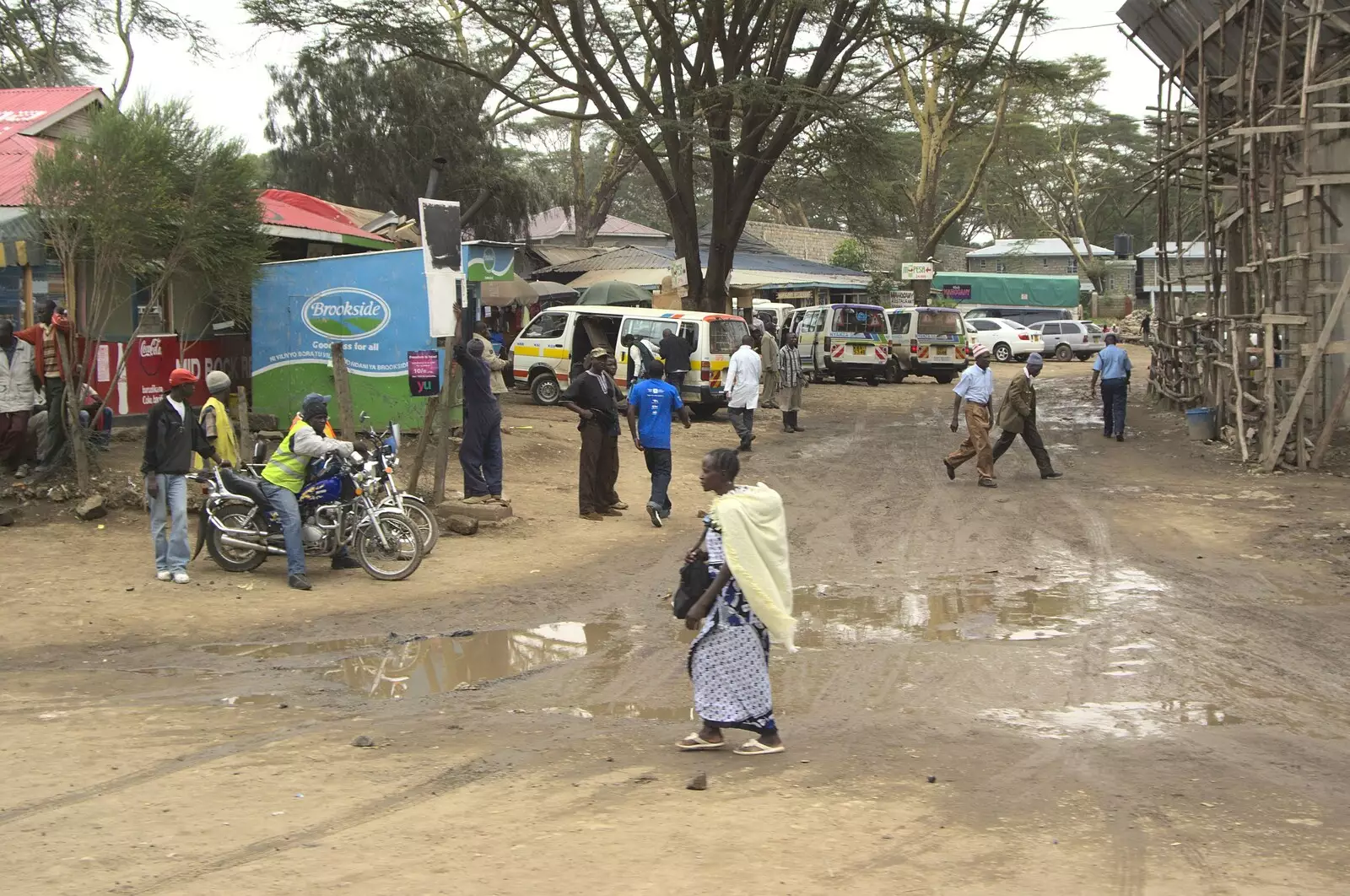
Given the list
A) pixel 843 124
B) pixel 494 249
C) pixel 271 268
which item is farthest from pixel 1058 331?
pixel 271 268

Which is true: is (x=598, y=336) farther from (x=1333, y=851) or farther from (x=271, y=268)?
(x=1333, y=851)

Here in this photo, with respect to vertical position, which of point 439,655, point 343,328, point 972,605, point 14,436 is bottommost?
point 439,655

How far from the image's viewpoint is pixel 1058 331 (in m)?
42.8

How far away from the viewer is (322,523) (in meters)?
10.1

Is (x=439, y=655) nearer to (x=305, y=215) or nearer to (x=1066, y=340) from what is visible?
(x=305, y=215)

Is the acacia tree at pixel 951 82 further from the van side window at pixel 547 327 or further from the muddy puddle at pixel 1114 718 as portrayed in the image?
the muddy puddle at pixel 1114 718

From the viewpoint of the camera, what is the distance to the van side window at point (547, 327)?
23.3m

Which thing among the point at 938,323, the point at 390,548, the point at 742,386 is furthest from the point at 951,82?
the point at 390,548

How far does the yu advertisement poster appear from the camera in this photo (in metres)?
15.5

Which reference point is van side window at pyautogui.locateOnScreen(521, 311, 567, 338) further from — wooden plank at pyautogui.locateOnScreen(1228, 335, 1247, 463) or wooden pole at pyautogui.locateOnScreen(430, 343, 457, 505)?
wooden plank at pyautogui.locateOnScreen(1228, 335, 1247, 463)

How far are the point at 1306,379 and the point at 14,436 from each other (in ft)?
44.1

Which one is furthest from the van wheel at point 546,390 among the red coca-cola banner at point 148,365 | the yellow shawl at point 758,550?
the yellow shawl at point 758,550

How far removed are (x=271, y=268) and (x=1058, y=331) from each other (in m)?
32.4

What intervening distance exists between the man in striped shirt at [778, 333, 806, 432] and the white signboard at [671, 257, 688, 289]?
6782 mm
